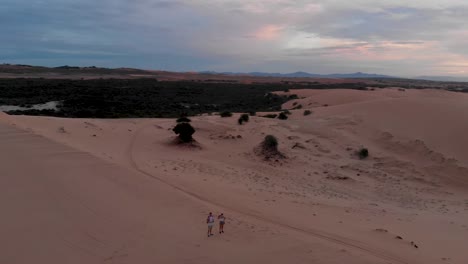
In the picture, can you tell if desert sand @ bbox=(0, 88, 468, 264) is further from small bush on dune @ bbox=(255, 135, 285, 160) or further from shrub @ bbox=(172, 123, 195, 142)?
shrub @ bbox=(172, 123, 195, 142)

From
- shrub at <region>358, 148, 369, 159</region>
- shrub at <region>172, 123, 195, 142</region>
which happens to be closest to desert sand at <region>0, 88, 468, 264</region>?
shrub at <region>358, 148, 369, 159</region>

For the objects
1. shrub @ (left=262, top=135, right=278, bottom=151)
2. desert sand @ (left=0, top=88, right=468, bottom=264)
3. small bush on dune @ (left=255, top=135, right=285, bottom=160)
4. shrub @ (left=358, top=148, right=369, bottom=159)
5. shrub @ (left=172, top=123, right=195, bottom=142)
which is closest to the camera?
desert sand @ (left=0, top=88, right=468, bottom=264)

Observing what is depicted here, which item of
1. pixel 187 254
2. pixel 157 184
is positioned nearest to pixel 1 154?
pixel 157 184

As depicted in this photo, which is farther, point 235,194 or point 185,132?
point 185,132

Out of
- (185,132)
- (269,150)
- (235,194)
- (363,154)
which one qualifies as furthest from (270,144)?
(235,194)

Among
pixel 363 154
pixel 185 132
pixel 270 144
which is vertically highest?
pixel 185 132

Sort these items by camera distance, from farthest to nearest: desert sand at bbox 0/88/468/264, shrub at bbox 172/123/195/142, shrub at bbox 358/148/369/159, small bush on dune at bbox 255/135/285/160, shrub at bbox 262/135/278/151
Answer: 1. shrub at bbox 358/148/369/159
2. shrub at bbox 172/123/195/142
3. shrub at bbox 262/135/278/151
4. small bush on dune at bbox 255/135/285/160
5. desert sand at bbox 0/88/468/264

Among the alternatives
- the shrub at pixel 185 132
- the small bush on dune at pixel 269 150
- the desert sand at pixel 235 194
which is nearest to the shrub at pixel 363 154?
the desert sand at pixel 235 194

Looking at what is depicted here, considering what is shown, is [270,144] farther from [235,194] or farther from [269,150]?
[235,194]

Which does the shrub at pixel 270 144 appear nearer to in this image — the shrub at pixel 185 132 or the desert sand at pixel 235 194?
the desert sand at pixel 235 194
